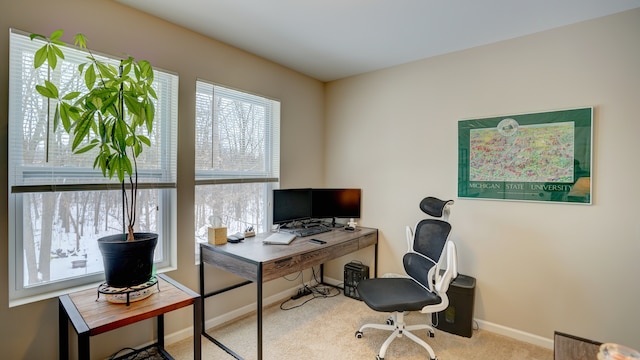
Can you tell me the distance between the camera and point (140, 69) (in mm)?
1708

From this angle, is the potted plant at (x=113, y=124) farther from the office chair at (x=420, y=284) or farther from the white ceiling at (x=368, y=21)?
the office chair at (x=420, y=284)

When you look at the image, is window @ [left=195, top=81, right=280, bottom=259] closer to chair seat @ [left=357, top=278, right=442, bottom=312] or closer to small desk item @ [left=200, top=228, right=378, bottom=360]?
small desk item @ [left=200, top=228, right=378, bottom=360]

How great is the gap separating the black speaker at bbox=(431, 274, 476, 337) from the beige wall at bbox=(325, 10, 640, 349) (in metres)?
0.27

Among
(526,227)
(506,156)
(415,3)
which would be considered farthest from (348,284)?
(415,3)

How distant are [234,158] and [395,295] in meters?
1.86

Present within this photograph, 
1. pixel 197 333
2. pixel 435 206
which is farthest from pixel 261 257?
pixel 435 206

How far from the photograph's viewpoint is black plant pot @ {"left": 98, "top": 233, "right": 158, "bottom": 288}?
161cm

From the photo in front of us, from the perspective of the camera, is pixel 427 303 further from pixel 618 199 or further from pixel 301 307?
pixel 618 199

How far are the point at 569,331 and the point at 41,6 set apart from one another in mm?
4243

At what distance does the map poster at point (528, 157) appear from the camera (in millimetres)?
2217

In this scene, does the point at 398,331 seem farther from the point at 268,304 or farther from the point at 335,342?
the point at 268,304

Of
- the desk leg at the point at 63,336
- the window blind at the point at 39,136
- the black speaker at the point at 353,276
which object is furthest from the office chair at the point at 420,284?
the window blind at the point at 39,136

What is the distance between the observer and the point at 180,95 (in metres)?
2.35

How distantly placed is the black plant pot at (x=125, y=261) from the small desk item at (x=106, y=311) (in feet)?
0.43
